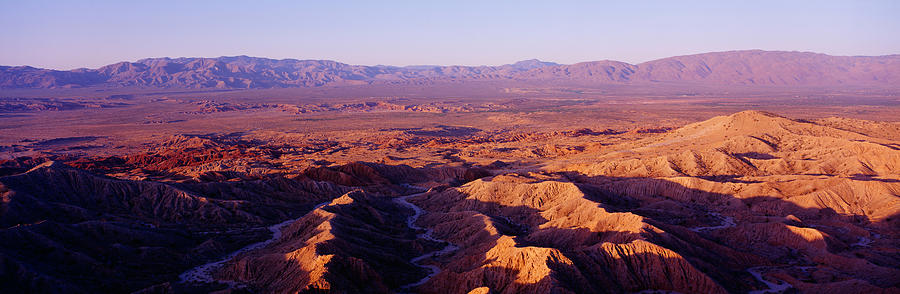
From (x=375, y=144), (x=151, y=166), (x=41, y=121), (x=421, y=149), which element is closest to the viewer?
(x=151, y=166)

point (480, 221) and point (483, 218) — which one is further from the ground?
point (483, 218)

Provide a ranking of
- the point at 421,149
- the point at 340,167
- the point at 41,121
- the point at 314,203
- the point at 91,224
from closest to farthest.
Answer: the point at 91,224
the point at 314,203
the point at 340,167
the point at 421,149
the point at 41,121

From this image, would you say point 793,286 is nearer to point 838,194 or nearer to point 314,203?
point 838,194

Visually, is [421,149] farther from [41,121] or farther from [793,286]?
[41,121]

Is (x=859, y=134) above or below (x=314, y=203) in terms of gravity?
above

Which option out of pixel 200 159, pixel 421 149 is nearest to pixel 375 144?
pixel 421 149

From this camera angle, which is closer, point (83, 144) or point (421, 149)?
point (421, 149)

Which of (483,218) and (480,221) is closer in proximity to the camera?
(480,221)

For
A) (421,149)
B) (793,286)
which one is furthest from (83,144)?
(793,286)
